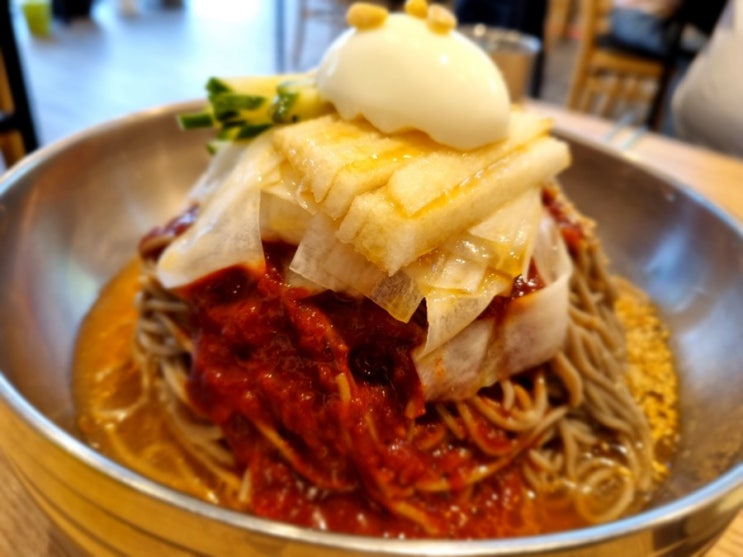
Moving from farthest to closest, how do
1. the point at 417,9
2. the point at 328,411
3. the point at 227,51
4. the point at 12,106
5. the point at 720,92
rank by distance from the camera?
the point at 227,51
the point at 720,92
the point at 12,106
the point at 417,9
the point at 328,411

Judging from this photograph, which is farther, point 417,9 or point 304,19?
point 304,19

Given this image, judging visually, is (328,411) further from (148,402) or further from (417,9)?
(417,9)

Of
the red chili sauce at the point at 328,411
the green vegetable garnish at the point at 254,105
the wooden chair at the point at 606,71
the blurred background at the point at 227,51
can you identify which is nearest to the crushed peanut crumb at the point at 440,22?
the green vegetable garnish at the point at 254,105

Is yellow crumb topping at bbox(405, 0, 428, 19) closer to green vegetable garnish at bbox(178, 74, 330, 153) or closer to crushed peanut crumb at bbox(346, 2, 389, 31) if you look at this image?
crushed peanut crumb at bbox(346, 2, 389, 31)

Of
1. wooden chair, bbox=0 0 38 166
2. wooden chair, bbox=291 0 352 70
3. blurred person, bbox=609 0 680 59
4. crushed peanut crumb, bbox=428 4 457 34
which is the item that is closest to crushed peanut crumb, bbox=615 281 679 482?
crushed peanut crumb, bbox=428 4 457 34

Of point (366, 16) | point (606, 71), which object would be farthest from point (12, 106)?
point (606, 71)

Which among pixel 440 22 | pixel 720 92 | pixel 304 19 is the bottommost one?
pixel 304 19

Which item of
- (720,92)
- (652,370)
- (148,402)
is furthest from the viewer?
(720,92)
